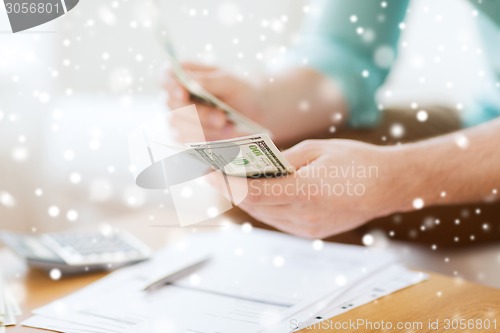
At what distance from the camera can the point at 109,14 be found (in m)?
1.44

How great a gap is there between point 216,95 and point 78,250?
32cm

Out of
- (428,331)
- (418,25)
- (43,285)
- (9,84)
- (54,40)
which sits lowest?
(428,331)

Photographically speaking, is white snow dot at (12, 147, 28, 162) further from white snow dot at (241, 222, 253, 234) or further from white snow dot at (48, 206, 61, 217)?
white snow dot at (241, 222, 253, 234)

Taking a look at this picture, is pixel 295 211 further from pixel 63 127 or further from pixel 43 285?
pixel 63 127

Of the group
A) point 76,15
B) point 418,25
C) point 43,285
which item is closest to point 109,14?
point 76,15

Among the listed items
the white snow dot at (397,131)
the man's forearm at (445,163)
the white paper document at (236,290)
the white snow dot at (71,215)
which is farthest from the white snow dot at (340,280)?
the white snow dot at (71,215)

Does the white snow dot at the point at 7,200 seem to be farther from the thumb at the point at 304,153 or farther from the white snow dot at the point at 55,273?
the thumb at the point at 304,153

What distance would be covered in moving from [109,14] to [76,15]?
8 centimetres

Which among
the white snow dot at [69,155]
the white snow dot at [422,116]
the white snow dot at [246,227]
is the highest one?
the white snow dot at [69,155]

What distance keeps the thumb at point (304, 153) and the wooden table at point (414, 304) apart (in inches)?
6.2

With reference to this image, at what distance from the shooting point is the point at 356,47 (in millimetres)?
974

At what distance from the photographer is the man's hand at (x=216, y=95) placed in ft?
2.47

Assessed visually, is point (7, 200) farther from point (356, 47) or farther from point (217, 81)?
point (356, 47)

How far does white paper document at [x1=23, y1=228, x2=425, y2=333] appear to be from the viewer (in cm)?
48
